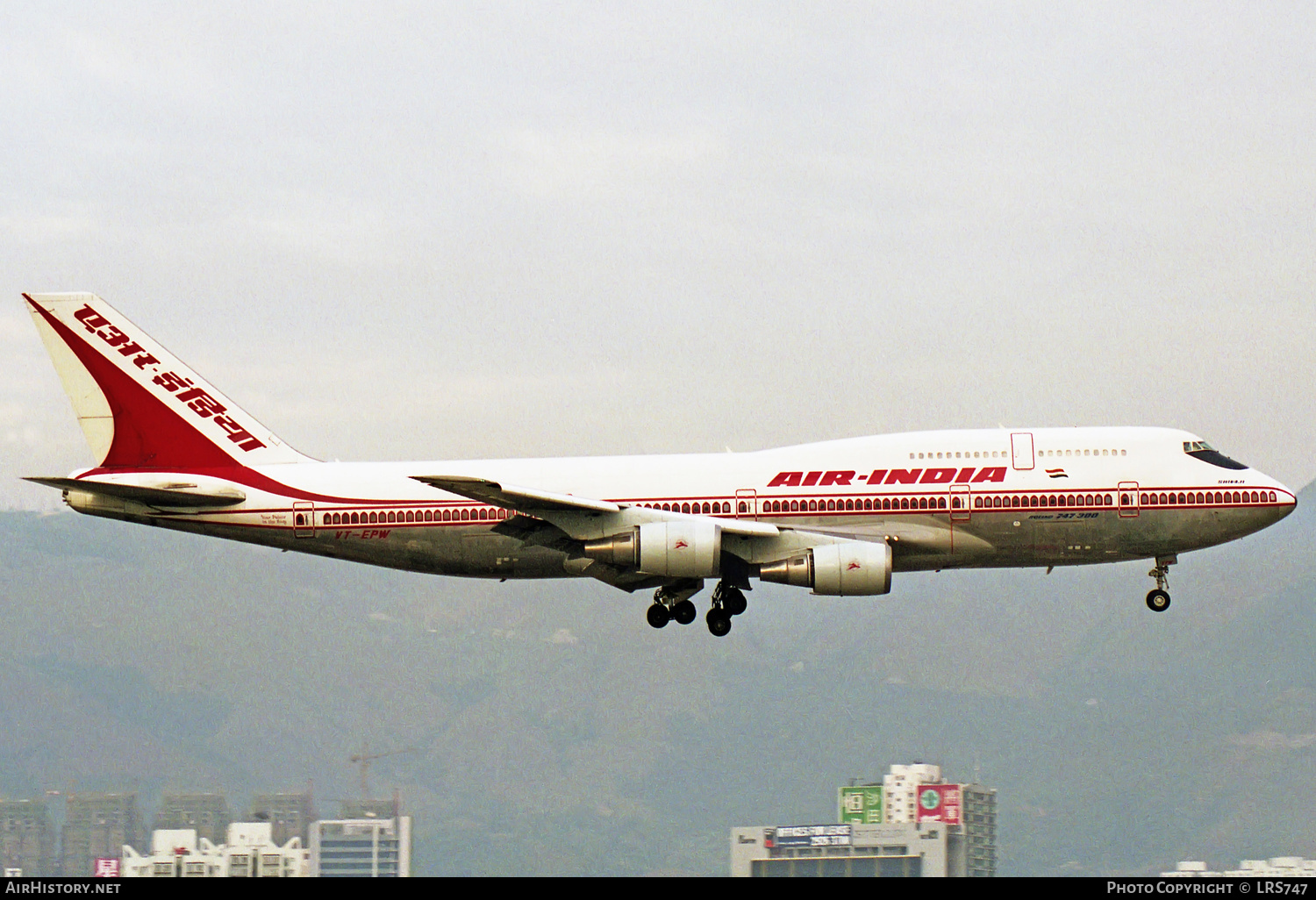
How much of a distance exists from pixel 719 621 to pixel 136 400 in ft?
69.0

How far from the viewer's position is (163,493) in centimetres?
5203

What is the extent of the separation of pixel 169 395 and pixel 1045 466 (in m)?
28.9

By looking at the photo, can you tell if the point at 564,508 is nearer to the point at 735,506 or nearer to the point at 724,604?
the point at 735,506

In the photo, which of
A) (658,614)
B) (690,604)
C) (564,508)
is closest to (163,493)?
(564,508)

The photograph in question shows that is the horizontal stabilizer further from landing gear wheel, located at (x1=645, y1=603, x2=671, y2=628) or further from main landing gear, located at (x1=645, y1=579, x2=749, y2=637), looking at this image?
main landing gear, located at (x1=645, y1=579, x2=749, y2=637)

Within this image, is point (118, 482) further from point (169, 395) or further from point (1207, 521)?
point (1207, 521)

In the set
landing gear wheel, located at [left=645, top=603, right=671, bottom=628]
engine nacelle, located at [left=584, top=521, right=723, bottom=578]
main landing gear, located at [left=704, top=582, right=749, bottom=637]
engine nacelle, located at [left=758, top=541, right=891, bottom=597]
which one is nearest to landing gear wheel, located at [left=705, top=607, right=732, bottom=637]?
main landing gear, located at [left=704, top=582, right=749, bottom=637]

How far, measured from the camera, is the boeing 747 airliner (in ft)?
161

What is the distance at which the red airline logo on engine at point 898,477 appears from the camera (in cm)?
5009

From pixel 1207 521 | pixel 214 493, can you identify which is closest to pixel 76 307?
pixel 214 493

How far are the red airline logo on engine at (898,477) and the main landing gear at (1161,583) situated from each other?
6.48 metres

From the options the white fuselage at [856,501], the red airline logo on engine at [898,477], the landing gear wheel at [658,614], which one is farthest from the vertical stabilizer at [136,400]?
the red airline logo on engine at [898,477]

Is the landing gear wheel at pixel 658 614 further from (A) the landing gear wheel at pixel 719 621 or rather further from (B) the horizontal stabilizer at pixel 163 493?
(B) the horizontal stabilizer at pixel 163 493

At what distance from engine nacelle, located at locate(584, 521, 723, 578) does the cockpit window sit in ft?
50.4
